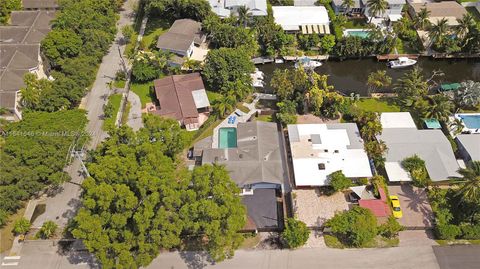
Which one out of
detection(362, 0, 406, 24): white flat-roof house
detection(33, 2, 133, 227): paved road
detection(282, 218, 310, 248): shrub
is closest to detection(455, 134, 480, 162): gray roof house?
detection(282, 218, 310, 248): shrub

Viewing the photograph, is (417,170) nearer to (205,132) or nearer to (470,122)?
(470,122)

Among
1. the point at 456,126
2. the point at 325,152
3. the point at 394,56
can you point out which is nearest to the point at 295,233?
the point at 325,152

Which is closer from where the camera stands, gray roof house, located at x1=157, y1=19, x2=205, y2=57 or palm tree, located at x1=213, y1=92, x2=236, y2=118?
palm tree, located at x1=213, y1=92, x2=236, y2=118

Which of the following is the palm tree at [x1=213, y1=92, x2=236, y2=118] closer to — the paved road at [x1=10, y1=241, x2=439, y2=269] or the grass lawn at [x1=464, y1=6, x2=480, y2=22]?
the paved road at [x1=10, y1=241, x2=439, y2=269]

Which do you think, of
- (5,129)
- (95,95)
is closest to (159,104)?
(95,95)

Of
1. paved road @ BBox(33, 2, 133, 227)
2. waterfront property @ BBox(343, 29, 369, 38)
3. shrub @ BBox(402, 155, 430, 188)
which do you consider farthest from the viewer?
waterfront property @ BBox(343, 29, 369, 38)

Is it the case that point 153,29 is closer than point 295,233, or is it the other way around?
point 295,233
